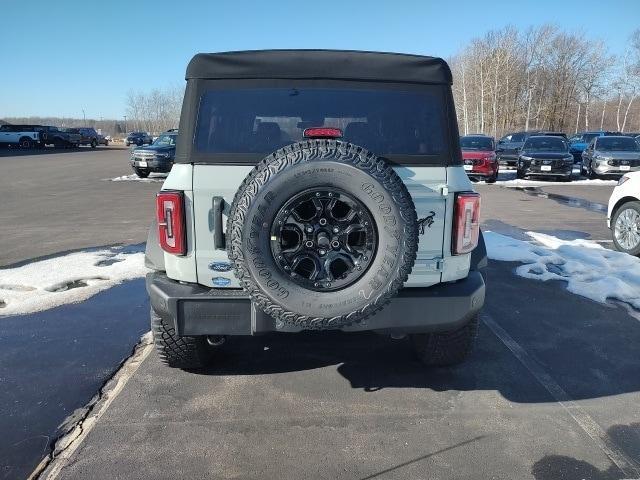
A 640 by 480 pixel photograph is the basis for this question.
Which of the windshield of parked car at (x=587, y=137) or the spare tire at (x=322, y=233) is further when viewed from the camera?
the windshield of parked car at (x=587, y=137)

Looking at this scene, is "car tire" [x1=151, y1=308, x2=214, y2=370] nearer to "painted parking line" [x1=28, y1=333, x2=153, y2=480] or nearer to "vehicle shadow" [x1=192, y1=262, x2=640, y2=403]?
"vehicle shadow" [x1=192, y1=262, x2=640, y2=403]

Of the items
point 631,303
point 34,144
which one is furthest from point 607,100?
point 631,303

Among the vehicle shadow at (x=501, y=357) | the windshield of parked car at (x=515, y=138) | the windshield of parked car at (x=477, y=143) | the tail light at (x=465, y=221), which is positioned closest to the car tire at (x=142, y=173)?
the windshield of parked car at (x=477, y=143)

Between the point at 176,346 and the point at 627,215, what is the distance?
6803 millimetres

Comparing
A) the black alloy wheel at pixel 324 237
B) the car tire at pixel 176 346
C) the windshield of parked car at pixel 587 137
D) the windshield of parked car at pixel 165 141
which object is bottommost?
the car tire at pixel 176 346

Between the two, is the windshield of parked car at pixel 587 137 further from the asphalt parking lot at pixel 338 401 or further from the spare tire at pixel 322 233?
the spare tire at pixel 322 233

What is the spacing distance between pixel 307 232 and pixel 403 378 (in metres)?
1.57

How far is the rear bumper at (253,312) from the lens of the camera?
286cm

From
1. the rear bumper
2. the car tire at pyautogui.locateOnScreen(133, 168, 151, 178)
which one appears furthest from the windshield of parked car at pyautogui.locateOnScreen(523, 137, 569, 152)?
the rear bumper

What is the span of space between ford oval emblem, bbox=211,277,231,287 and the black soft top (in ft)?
4.06

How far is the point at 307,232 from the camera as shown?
269 cm

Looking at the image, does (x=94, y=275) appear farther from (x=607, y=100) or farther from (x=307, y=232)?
(x=607, y=100)

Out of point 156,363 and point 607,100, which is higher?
point 607,100

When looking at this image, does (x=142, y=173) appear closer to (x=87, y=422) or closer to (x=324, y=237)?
(x=87, y=422)
